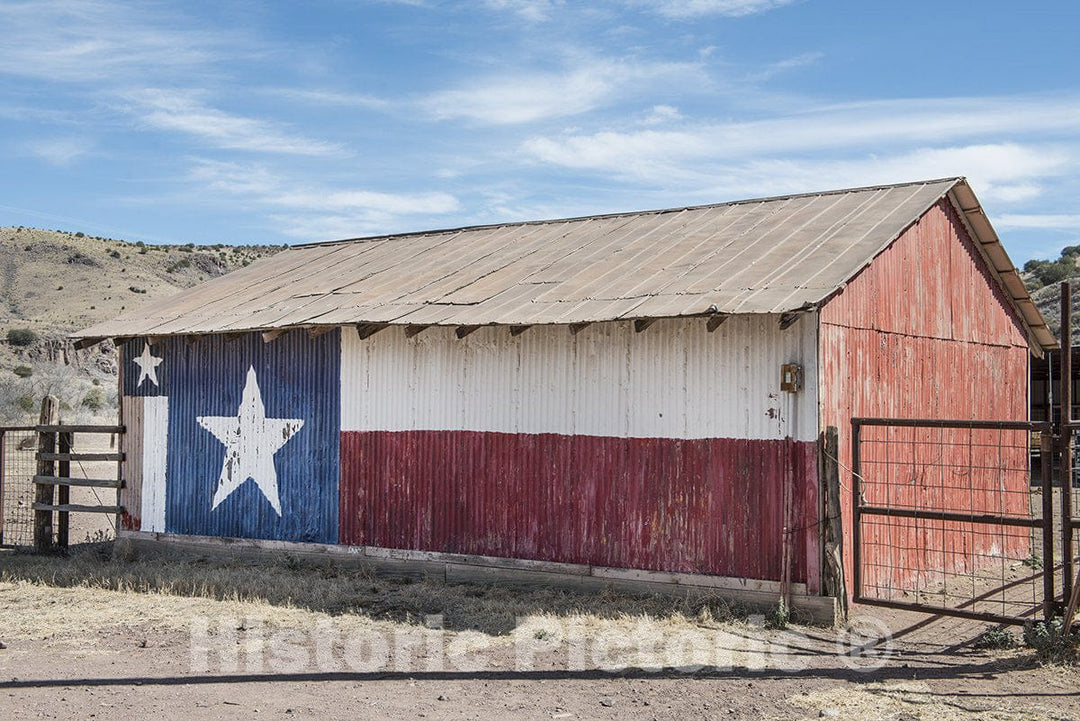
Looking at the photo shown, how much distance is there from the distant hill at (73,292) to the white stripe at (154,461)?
21707 mm

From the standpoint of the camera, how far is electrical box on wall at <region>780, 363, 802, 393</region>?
10.7 meters

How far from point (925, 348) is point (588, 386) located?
14.2 ft

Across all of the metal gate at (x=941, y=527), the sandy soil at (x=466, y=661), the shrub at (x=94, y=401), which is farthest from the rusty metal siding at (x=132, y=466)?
the shrub at (x=94, y=401)

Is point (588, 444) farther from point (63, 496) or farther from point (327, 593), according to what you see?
point (63, 496)

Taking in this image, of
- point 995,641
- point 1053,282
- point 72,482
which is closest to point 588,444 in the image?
point 995,641

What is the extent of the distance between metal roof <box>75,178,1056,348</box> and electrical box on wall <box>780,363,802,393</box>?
75 cm

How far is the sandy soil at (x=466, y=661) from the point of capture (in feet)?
25.6

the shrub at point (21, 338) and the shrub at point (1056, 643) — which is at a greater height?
the shrub at point (21, 338)

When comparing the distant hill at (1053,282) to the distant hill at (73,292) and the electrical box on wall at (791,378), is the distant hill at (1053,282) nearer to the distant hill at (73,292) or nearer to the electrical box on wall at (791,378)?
the electrical box on wall at (791,378)

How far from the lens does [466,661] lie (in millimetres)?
9164

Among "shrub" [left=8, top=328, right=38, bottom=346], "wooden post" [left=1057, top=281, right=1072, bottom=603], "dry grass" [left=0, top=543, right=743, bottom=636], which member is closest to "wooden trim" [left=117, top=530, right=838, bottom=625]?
"dry grass" [left=0, top=543, right=743, bottom=636]

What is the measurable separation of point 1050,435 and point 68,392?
36435mm

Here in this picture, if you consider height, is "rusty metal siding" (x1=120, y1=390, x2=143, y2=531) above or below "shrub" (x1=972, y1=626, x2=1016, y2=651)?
above

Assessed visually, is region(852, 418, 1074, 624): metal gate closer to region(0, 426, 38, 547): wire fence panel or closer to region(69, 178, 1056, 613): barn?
region(69, 178, 1056, 613): barn
